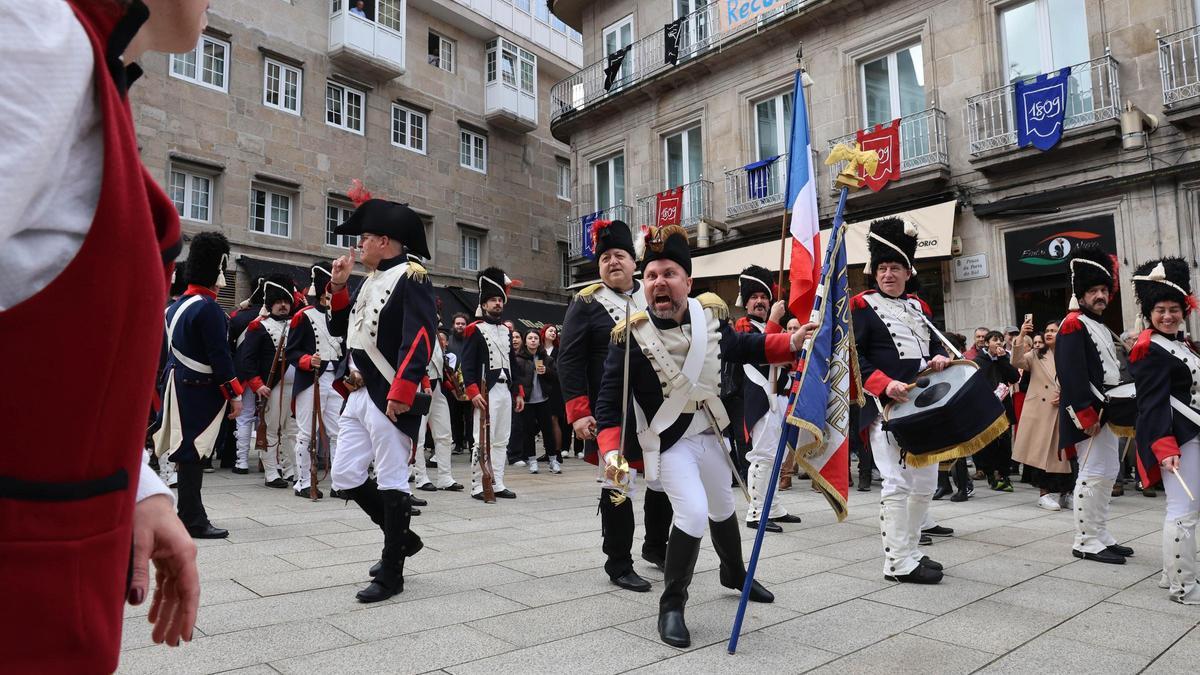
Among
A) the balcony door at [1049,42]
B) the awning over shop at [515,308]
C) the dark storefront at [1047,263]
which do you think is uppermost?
the balcony door at [1049,42]

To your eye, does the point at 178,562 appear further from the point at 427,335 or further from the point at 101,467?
the point at 427,335

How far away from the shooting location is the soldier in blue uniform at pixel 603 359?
4.58 metres

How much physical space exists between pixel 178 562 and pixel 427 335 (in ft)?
11.1

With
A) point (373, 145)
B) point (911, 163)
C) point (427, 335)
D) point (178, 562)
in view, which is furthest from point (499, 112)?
point (178, 562)

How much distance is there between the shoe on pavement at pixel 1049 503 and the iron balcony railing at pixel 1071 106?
7.44m

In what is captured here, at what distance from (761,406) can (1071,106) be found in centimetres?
993

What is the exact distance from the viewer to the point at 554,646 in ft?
11.2

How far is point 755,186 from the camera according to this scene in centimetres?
1728

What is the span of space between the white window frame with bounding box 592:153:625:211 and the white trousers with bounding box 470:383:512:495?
41.6 ft

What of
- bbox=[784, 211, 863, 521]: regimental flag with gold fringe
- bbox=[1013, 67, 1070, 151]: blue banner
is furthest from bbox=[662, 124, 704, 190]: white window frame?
bbox=[784, 211, 863, 521]: regimental flag with gold fringe

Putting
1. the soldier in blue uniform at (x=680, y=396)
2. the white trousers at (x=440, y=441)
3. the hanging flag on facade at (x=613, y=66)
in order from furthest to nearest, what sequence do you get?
the hanging flag on facade at (x=613, y=66), the white trousers at (x=440, y=441), the soldier in blue uniform at (x=680, y=396)

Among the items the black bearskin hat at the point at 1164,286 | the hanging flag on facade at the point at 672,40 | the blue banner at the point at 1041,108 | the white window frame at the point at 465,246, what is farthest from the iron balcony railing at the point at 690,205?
the black bearskin hat at the point at 1164,286

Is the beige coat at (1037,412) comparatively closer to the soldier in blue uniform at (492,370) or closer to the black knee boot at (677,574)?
the soldier in blue uniform at (492,370)

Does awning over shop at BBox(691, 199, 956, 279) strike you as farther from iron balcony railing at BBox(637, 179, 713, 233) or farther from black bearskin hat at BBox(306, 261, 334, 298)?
black bearskin hat at BBox(306, 261, 334, 298)
